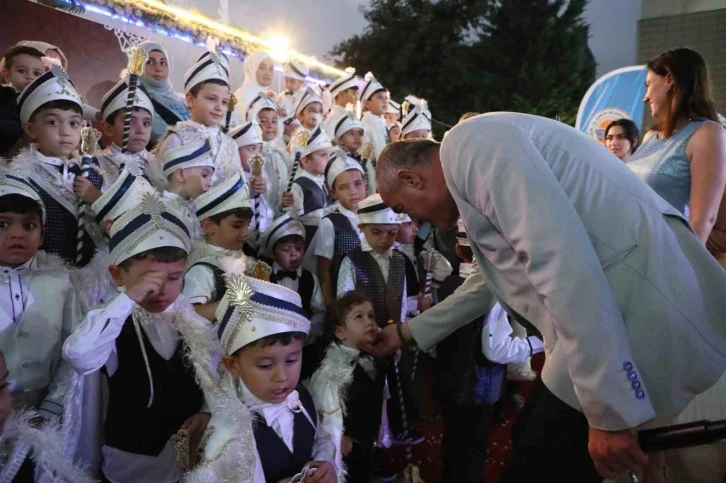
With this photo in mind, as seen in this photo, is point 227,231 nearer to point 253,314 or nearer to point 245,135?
point 253,314

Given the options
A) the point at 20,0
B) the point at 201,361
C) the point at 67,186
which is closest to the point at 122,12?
the point at 20,0

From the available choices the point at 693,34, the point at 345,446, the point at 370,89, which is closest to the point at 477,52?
the point at 693,34

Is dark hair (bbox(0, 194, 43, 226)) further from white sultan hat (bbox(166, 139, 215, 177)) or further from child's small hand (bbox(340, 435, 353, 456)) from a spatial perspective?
child's small hand (bbox(340, 435, 353, 456))

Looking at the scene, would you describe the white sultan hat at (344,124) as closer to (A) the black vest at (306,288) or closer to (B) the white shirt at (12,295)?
(A) the black vest at (306,288)

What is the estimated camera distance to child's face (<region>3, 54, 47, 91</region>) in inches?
137

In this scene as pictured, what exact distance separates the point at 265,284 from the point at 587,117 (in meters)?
7.16

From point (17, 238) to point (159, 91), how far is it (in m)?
3.01

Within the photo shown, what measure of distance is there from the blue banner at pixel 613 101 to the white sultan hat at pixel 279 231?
538 centimetres

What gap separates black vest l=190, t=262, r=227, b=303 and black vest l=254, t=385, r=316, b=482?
0.92 metres

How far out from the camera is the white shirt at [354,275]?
332 centimetres

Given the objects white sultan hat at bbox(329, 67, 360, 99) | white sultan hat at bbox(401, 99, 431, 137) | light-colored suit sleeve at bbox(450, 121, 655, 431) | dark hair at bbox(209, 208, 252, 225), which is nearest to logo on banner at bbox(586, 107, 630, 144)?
white sultan hat at bbox(401, 99, 431, 137)

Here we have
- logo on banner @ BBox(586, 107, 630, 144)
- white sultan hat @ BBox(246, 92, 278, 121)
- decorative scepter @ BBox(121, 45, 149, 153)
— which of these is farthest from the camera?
logo on banner @ BBox(586, 107, 630, 144)

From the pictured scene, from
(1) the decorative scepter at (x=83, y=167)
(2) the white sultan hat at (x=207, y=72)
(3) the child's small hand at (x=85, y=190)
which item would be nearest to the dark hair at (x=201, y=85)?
(2) the white sultan hat at (x=207, y=72)

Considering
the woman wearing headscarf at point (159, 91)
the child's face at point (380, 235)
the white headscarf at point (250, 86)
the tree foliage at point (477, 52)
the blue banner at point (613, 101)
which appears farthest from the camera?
the tree foliage at point (477, 52)
